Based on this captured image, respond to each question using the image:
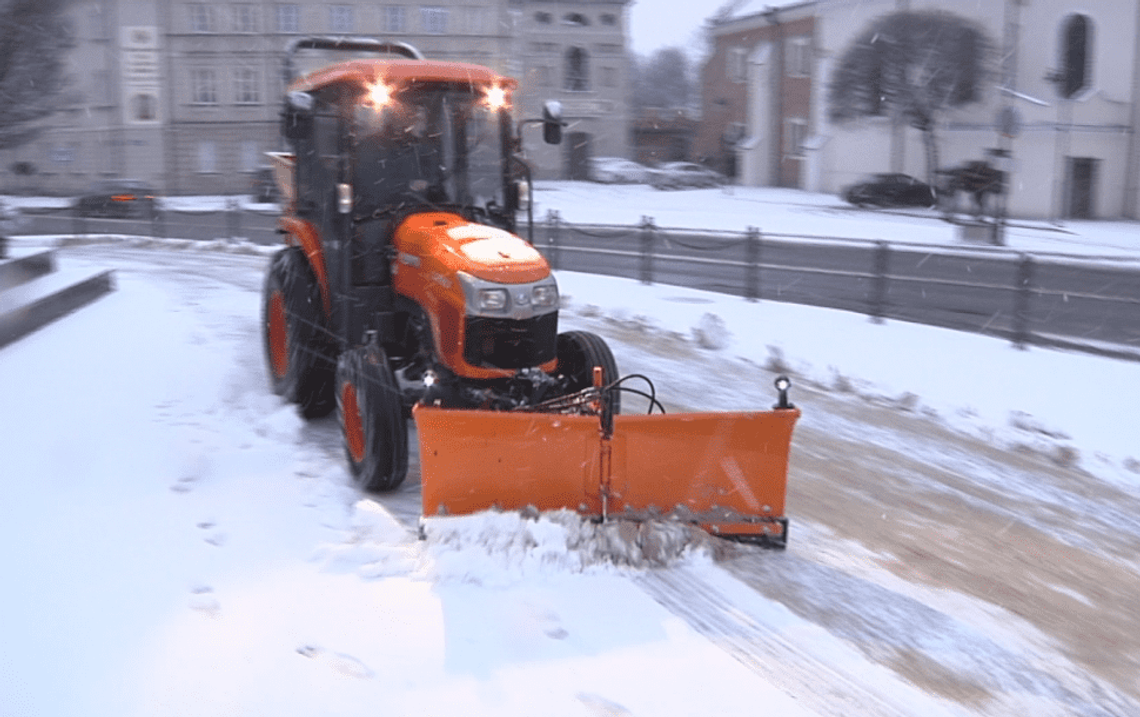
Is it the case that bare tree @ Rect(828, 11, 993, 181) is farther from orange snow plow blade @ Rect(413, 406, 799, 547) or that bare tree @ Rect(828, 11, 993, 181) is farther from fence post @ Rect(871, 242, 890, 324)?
orange snow plow blade @ Rect(413, 406, 799, 547)

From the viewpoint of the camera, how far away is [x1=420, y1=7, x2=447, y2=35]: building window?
4597 centimetres

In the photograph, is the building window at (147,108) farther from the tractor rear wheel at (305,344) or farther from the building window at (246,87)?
the tractor rear wheel at (305,344)

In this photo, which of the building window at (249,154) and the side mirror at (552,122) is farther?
the building window at (249,154)

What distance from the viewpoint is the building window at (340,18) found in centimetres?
4584

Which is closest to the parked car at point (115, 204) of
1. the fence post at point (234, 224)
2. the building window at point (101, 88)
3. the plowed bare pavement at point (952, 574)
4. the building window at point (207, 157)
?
the fence post at point (234, 224)

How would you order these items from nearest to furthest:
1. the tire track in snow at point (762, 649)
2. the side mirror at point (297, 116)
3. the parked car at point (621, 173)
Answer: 1. the tire track in snow at point (762, 649)
2. the side mirror at point (297, 116)
3. the parked car at point (621, 173)

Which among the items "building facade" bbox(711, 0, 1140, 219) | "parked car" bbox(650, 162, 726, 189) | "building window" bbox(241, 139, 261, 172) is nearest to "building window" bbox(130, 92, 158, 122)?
"building window" bbox(241, 139, 261, 172)

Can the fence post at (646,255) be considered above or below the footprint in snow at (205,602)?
above

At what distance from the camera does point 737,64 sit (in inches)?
1986

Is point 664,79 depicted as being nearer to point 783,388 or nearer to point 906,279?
point 906,279

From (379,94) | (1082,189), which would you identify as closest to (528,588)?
(379,94)

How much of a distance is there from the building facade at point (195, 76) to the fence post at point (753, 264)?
34.1 meters

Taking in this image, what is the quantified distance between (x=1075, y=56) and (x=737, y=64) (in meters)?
17.6

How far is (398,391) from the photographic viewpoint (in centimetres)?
609
